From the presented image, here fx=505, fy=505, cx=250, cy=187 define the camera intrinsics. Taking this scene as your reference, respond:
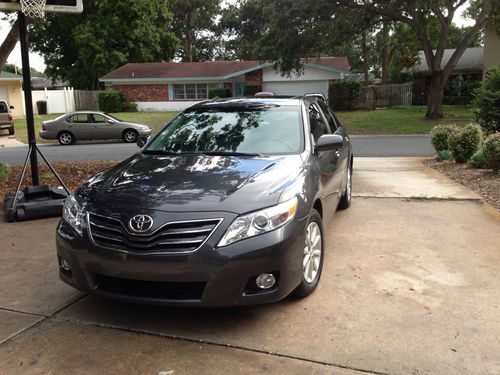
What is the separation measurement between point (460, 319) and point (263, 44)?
2364 cm

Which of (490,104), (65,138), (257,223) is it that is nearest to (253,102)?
(257,223)

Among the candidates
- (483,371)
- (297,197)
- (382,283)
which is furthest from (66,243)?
(483,371)

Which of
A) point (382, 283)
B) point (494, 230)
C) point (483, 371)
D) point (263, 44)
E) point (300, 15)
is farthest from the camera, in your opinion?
point (263, 44)

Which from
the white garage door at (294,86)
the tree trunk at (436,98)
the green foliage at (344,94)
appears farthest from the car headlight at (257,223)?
the white garage door at (294,86)

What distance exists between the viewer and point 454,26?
47.8m

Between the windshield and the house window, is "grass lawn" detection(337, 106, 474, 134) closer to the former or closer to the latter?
the house window

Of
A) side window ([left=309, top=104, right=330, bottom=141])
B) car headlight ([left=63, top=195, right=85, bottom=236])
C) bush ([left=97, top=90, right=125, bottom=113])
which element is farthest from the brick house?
car headlight ([left=63, top=195, right=85, bottom=236])

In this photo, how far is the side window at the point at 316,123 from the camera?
5.16 m

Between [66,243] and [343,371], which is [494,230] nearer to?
[343,371]

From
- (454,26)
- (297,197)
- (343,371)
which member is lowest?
(343,371)

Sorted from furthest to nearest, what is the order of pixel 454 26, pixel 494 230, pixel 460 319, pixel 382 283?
1. pixel 454 26
2. pixel 494 230
3. pixel 382 283
4. pixel 460 319

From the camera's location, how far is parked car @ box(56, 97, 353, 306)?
3.28 meters

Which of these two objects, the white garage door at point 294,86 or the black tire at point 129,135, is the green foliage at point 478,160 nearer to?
the black tire at point 129,135

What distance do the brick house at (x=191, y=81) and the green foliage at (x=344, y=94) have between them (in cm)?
349
